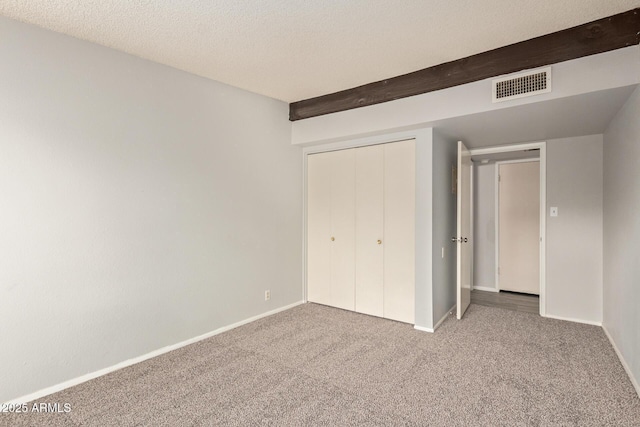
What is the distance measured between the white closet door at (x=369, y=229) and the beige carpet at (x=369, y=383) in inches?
20.4

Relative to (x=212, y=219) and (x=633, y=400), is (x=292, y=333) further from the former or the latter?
(x=633, y=400)

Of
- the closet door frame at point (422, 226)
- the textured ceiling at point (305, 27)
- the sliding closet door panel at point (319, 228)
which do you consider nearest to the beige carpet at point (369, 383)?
the closet door frame at point (422, 226)

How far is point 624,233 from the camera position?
8.38 ft

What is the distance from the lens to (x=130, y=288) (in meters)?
2.65

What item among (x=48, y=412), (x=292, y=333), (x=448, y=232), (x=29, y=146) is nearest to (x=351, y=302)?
(x=292, y=333)

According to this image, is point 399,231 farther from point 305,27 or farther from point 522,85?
point 305,27

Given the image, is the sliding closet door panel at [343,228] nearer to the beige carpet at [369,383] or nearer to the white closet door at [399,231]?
the white closet door at [399,231]

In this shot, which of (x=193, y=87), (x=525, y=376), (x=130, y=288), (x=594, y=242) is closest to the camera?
(x=525, y=376)

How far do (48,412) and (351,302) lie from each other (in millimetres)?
2826

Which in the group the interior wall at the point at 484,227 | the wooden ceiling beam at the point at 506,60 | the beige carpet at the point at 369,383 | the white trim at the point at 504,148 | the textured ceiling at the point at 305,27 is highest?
the textured ceiling at the point at 305,27

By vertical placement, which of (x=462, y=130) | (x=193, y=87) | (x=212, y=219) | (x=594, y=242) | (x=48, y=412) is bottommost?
(x=48, y=412)

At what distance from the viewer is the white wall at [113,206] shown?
2.15 meters

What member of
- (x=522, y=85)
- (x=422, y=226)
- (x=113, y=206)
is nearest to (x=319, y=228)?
(x=422, y=226)

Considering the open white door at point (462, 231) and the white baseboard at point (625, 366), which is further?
the open white door at point (462, 231)
